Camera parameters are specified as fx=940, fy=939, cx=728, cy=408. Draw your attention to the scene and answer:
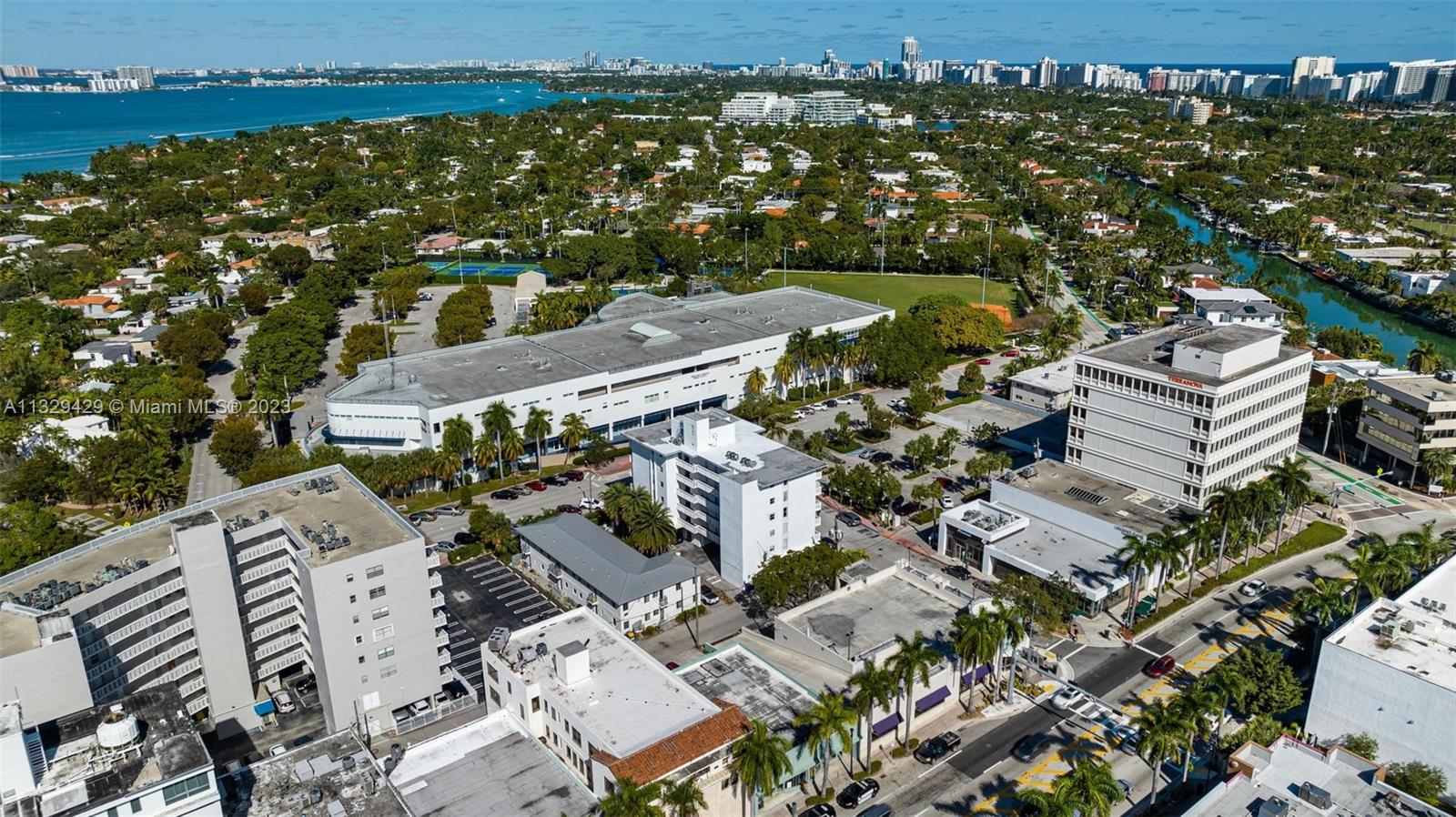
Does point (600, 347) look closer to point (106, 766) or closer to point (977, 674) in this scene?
point (977, 674)

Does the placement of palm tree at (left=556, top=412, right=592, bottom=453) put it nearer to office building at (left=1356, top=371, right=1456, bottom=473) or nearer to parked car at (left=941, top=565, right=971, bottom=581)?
parked car at (left=941, top=565, right=971, bottom=581)

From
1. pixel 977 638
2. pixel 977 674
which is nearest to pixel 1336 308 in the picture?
pixel 977 674

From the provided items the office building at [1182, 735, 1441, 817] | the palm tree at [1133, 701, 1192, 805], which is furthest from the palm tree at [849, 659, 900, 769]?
the office building at [1182, 735, 1441, 817]

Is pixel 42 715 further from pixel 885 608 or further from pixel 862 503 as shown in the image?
pixel 862 503

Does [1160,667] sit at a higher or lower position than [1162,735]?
lower

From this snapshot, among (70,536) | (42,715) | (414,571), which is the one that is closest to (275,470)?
(70,536)

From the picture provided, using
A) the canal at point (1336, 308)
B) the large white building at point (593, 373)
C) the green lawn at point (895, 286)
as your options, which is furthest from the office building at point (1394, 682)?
the green lawn at point (895, 286)
